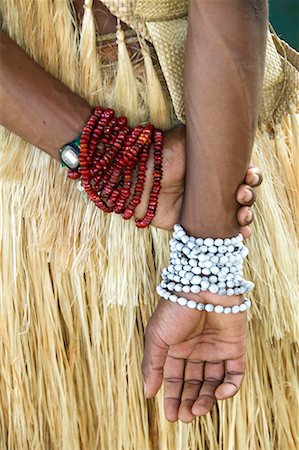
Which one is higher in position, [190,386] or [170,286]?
[170,286]

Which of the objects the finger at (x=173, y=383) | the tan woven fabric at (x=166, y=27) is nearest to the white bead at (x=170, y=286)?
the finger at (x=173, y=383)

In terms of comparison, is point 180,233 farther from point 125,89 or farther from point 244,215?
point 125,89

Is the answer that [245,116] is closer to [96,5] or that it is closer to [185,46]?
[185,46]

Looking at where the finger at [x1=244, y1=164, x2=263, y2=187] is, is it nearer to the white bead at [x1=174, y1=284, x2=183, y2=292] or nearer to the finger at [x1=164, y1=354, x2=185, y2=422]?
the white bead at [x1=174, y1=284, x2=183, y2=292]

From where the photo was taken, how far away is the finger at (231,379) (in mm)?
987

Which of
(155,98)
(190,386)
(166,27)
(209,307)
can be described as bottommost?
(190,386)

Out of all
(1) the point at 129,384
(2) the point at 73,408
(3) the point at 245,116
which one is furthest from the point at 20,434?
(3) the point at 245,116

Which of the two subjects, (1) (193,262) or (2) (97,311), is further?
(2) (97,311)

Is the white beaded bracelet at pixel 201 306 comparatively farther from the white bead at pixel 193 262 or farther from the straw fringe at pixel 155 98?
the straw fringe at pixel 155 98

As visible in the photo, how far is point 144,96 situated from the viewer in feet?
3.32

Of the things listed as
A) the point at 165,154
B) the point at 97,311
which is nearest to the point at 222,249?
the point at 165,154

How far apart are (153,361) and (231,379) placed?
0.11 metres

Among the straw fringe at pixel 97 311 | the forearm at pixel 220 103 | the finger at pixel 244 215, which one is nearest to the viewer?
the forearm at pixel 220 103

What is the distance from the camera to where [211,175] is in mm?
890
